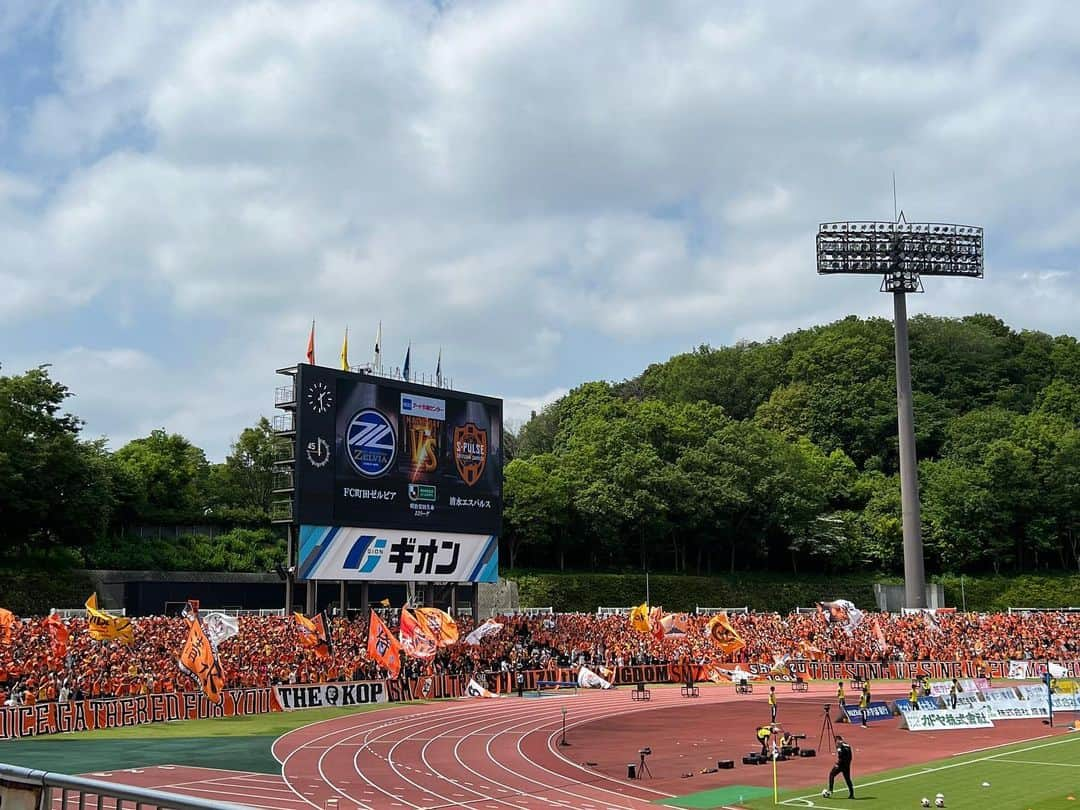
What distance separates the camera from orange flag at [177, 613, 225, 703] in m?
37.5

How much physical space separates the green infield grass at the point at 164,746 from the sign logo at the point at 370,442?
13120 mm

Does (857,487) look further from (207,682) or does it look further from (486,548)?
(207,682)

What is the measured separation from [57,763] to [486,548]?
1143 inches

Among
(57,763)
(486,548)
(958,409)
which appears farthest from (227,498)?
(958,409)

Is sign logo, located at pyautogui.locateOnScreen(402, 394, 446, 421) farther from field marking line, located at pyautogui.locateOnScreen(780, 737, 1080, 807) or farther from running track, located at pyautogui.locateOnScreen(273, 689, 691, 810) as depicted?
field marking line, located at pyautogui.locateOnScreen(780, 737, 1080, 807)

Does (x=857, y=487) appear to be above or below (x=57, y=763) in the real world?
above

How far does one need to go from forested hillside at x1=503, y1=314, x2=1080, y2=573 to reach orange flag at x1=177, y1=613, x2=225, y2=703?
151ft

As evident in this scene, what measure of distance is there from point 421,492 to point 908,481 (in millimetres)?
42023

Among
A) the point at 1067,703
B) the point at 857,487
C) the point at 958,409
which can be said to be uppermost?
the point at 958,409

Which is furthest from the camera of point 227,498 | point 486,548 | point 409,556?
point 227,498

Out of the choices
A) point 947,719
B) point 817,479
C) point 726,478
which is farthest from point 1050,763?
point 817,479

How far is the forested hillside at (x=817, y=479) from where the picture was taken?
9050cm

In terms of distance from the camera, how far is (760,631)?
212ft

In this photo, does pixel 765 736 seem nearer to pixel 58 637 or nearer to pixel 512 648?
pixel 58 637
